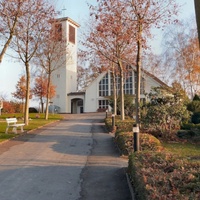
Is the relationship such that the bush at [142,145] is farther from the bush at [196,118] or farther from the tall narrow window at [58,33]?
the tall narrow window at [58,33]

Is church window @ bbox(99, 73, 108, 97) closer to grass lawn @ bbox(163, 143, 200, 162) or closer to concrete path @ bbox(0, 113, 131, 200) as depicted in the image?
grass lawn @ bbox(163, 143, 200, 162)

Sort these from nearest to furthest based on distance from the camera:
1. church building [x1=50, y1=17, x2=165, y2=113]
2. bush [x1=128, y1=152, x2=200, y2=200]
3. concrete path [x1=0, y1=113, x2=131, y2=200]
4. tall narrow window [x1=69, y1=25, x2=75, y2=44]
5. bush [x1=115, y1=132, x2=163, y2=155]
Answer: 1. bush [x1=128, y1=152, x2=200, y2=200]
2. concrete path [x1=0, y1=113, x2=131, y2=200]
3. bush [x1=115, y1=132, x2=163, y2=155]
4. church building [x1=50, y1=17, x2=165, y2=113]
5. tall narrow window [x1=69, y1=25, x2=75, y2=44]

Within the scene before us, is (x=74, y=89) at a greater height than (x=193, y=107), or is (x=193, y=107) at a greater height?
(x=74, y=89)

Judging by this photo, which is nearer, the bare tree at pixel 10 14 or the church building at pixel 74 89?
the bare tree at pixel 10 14

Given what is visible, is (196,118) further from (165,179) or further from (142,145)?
(165,179)

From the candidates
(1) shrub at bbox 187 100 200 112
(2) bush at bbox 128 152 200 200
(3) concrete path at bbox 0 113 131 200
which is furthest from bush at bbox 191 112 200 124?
(2) bush at bbox 128 152 200 200

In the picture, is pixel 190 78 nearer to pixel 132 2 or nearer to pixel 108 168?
pixel 132 2

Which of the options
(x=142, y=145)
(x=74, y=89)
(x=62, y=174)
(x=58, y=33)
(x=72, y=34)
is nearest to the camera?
(x=62, y=174)

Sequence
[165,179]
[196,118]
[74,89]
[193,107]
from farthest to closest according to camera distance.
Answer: [74,89]
[193,107]
[196,118]
[165,179]

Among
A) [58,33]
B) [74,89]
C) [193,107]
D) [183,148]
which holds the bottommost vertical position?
[183,148]

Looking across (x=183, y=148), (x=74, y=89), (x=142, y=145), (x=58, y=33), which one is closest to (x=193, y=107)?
(x=183, y=148)

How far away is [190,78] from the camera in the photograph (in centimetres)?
3569

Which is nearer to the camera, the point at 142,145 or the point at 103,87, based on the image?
the point at 142,145

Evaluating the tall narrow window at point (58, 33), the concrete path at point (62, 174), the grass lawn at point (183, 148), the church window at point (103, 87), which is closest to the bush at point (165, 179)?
the concrete path at point (62, 174)
